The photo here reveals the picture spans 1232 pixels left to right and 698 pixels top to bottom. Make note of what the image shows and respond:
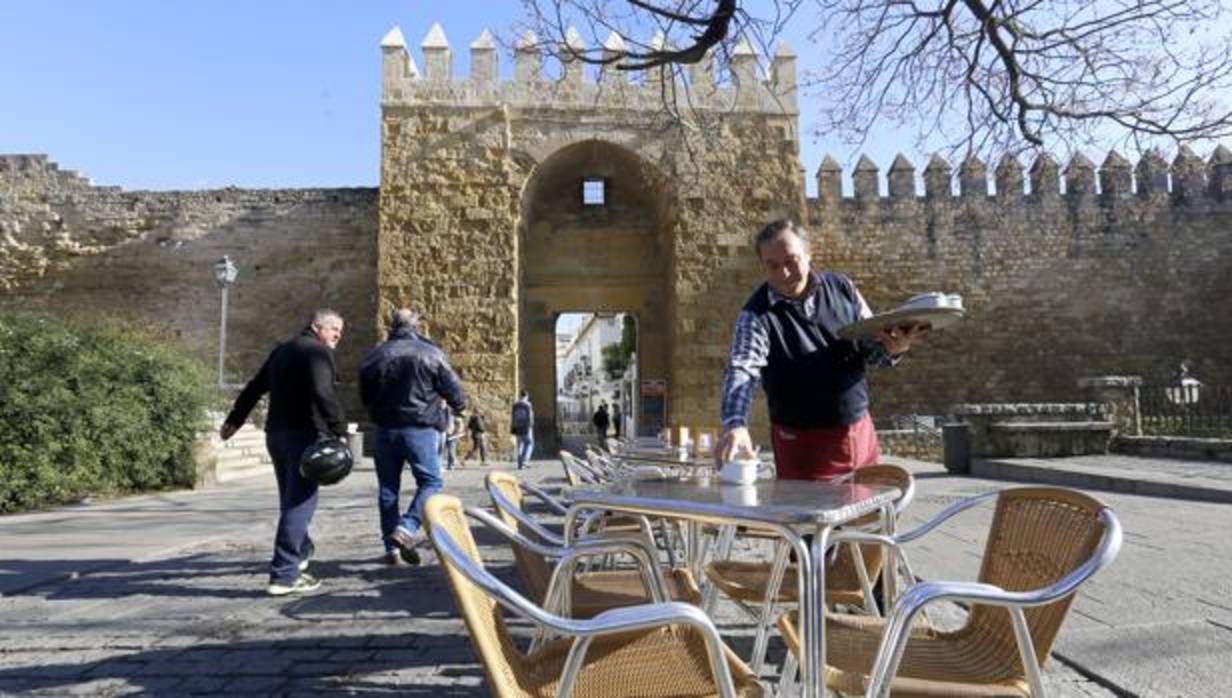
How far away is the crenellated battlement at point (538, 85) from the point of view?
14.9 metres

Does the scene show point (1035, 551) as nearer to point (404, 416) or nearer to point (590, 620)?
point (590, 620)

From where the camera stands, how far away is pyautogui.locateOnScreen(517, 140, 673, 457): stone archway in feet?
55.2

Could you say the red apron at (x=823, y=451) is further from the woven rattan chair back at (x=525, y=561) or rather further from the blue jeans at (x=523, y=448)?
the blue jeans at (x=523, y=448)

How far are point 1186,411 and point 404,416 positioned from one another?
33.3 ft

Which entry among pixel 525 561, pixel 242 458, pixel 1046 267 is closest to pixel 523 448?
pixel 242 458

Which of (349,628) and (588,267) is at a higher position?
(588,267)

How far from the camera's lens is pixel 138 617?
3479 millimetres

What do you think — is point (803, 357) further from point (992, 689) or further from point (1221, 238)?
point (1221, 238)

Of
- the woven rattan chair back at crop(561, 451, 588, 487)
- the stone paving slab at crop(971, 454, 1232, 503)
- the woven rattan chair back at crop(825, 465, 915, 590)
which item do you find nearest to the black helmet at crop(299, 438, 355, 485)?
the woven rattan chair back at crop(561, 451, 588, 487)

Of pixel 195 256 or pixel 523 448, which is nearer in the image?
pixel 523 448

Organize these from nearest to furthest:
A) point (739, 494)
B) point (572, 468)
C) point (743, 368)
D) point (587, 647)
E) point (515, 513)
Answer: point (587, 647) → point (739, 494) → point (515, 513) → point (743, 368) → point (572, 468)

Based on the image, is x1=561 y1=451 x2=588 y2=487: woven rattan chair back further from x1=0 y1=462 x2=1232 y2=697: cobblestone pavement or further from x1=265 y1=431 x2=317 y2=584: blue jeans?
x1=265 y1=431 x2=317 y2=584: blue jeans

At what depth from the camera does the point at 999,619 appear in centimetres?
176

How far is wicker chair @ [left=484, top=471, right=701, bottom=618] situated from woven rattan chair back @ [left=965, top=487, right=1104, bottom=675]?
782 millimetres
